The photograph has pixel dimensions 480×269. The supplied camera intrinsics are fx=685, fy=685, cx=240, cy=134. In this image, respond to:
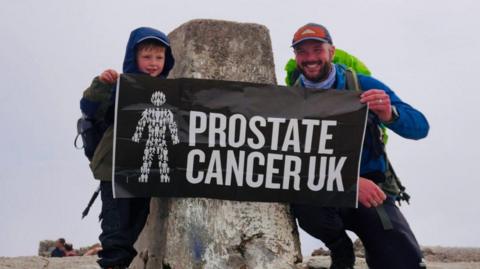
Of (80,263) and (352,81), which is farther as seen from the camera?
(80,263)

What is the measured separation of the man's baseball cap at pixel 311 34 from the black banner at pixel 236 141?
1.19 feet

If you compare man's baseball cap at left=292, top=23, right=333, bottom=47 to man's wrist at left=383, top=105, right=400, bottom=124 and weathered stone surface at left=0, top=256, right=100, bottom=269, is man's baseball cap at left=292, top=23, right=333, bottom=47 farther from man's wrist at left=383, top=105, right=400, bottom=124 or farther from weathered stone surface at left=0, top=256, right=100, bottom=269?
weathered stone surface at left=0, top=256, right=100, bottom=269

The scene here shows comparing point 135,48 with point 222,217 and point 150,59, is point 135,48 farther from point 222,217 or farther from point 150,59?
point 222,217

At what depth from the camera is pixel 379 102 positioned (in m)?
4.82

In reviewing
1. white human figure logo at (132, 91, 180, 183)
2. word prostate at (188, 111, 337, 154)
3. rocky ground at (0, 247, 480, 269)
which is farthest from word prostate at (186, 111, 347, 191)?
rocky ground at (0, 247, 480, 269)

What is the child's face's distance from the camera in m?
4.86

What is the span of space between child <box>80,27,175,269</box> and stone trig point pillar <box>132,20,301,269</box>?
0.88 feet

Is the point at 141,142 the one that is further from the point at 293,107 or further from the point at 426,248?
the point at 426,248

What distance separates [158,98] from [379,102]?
61.2 inches

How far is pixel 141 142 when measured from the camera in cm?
482

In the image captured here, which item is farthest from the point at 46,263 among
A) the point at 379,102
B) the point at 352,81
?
the point at 379,102

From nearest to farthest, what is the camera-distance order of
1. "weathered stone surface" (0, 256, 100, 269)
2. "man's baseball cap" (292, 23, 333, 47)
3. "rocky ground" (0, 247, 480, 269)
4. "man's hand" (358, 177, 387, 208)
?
1. "man's baseball cap" (292, 23, 333, 47)
2. "man's hand" (358, 177, 387, 208)
3. "rocky ground" (0, 247, 480, 269)
4. "weathered stone surface" (0, 256, 100, 269)

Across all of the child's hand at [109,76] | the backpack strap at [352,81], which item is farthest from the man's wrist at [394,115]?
the child's hand at [109,76]

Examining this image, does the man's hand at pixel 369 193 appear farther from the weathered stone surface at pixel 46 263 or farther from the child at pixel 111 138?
the weathered stone surface at pixel 46 263
